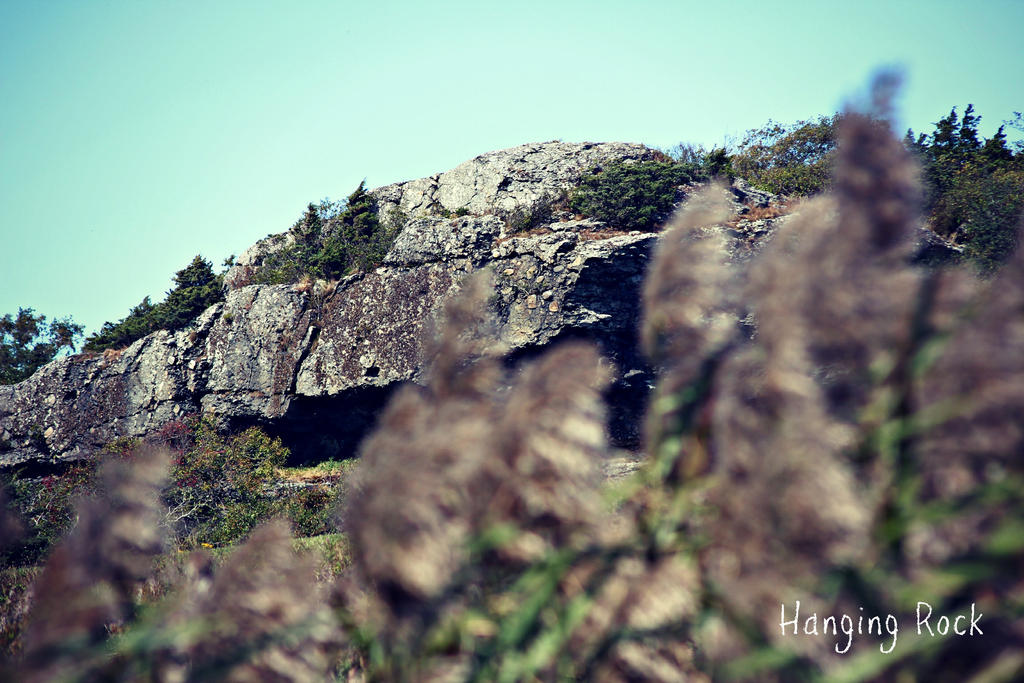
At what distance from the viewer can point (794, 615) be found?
1.11 m

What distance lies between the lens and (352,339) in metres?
23.5

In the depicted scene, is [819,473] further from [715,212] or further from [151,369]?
[151,369]

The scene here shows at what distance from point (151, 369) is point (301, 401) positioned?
24.4 feet

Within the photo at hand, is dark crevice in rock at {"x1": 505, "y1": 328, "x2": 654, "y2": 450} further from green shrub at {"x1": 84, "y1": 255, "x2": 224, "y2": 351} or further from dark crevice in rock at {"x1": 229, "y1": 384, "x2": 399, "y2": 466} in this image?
green shrub at {"x1": 84, "y1": 255, "x2": 224, "y2": 351}

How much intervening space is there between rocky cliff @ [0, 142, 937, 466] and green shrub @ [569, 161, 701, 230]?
33.5 inches

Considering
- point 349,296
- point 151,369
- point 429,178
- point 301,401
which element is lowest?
point 301,401

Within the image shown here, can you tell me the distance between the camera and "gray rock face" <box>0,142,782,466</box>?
20.9 metres

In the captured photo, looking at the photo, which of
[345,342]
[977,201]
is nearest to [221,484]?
[345,342]

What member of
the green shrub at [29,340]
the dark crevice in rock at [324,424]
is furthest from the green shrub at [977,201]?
the green shrub at [29,340]

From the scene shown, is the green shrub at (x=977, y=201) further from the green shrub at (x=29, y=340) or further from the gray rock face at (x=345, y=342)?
the green shrub at (x=29, y=340)

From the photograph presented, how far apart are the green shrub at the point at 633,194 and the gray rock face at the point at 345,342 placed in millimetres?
1033

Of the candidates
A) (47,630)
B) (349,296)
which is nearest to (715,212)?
(47,630)

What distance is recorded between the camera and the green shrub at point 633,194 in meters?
23.5

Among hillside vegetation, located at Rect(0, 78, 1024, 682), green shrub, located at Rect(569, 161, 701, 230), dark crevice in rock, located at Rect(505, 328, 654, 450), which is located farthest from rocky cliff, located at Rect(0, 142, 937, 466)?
hillside vegetation, located at Rect(0, 78, 1024, 682)
